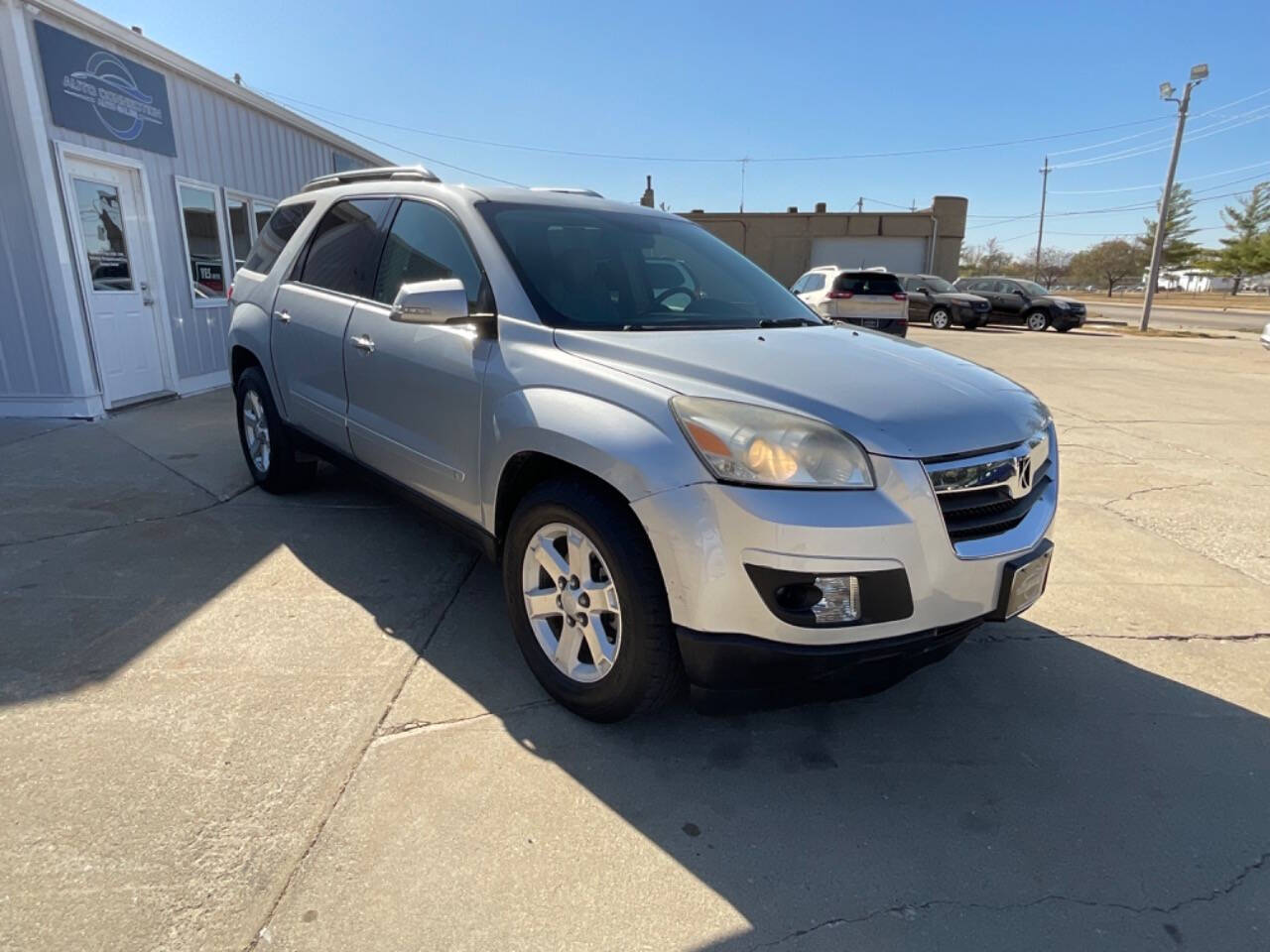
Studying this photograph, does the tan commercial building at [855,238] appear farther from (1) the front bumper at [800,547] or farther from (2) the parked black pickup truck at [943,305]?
(1) the front bumper at [800,547]

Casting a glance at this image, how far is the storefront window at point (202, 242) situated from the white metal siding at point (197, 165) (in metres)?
0.13

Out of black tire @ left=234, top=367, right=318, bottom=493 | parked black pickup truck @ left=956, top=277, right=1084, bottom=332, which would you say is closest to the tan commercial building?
parked black pickup truck @ left=956, top=277, right=1084, bottom=332

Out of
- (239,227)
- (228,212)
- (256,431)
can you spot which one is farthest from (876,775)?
(239,227)

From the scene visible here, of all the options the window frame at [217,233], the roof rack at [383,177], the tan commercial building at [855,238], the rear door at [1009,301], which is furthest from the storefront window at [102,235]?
the tan commercial building at [855,238]

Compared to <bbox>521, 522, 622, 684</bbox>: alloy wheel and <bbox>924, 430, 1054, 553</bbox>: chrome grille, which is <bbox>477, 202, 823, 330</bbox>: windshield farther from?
<bbox>924, 430, 1054, 553</bbox>: chrome grille

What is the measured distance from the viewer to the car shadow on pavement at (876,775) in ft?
6.24

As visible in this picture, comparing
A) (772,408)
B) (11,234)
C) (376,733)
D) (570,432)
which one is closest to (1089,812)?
(772,408)

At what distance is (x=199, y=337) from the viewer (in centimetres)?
890

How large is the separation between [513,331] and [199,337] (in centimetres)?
785

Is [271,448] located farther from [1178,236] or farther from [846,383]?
[1178,236]

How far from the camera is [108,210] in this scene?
7.45 metres

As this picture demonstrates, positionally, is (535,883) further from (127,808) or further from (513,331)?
(513,331)

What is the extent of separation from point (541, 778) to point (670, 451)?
109 centimetres

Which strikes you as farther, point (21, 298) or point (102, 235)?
point (102, 235)
